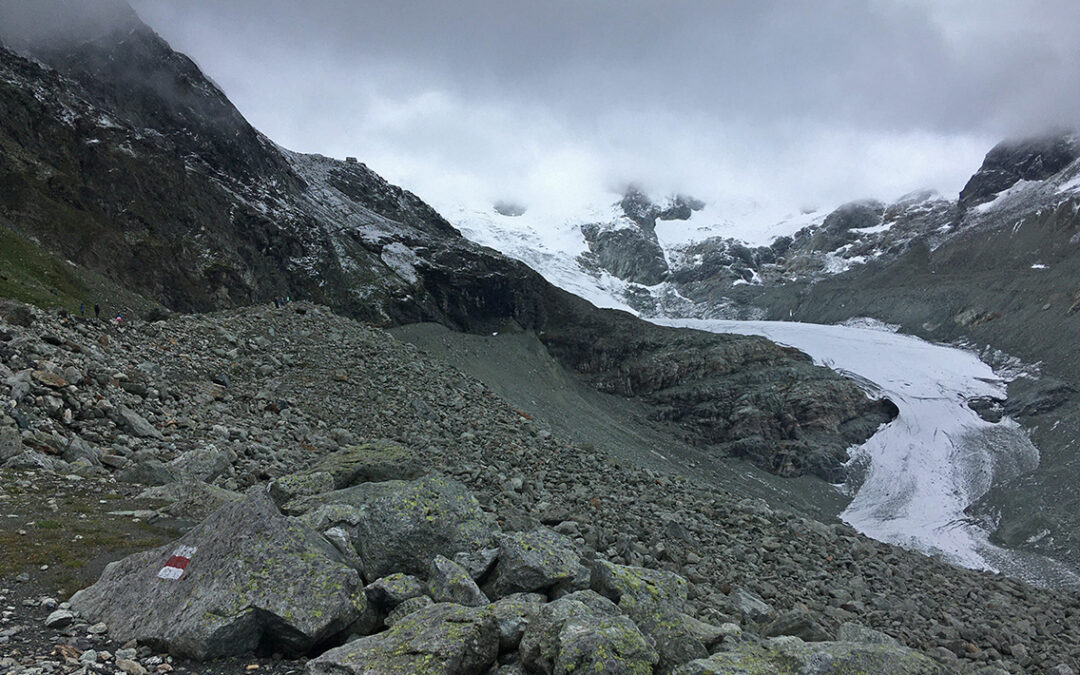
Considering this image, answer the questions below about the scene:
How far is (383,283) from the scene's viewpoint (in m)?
82.7

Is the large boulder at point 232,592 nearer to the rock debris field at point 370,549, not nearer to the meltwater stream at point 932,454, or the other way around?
the rock debris field at point 370,549

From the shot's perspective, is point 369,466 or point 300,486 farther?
point 369,466

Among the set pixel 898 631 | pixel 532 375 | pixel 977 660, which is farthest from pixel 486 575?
pixel 532 375

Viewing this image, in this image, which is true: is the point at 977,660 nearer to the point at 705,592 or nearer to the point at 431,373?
the point at 705,592

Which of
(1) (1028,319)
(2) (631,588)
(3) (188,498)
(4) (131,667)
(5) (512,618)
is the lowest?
(3) (188,498)

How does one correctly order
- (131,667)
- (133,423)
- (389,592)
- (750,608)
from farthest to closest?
(133,423), (750,608), (389,592), (131,667)

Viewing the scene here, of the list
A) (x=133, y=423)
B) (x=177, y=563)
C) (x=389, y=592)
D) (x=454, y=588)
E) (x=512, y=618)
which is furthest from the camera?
(x=133, y=423)

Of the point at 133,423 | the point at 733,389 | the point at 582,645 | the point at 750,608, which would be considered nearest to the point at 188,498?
the point at 133,423

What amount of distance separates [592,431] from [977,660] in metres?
37.8

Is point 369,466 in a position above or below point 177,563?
above

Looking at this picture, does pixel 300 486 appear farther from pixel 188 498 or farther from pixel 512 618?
pixel 512 618

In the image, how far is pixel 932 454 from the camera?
280 ft

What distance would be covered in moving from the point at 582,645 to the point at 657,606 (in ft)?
8.20

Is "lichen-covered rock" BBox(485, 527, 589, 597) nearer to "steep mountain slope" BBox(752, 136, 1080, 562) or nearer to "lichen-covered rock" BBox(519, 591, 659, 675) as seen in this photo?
"lichen-covered rock" BBox(519, 591, 659, 675)
